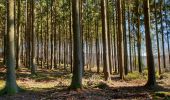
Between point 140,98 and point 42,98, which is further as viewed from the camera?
point 42,98

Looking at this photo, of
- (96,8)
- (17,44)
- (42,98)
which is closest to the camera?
(42,98)

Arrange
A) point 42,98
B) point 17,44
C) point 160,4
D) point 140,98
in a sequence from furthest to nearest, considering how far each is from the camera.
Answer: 1. point 160,4
2. point 17,44
3. point 42,98
4. point 140,98

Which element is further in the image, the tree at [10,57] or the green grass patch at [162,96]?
the tree at [10,57]

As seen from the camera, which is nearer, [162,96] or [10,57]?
[162,96]

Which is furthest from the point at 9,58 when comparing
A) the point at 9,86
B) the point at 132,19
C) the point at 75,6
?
the point at 132,19

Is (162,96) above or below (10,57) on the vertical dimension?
below

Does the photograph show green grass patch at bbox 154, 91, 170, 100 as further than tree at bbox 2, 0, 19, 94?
No

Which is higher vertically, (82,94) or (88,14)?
(88,14)

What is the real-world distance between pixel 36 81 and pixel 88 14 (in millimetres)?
16658

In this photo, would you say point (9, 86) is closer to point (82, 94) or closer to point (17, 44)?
point (82, 94)

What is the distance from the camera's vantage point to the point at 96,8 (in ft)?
119

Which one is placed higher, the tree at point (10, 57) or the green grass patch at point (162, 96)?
the tree at point (10, 57)

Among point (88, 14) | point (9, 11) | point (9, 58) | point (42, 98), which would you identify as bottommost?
point (42, 98)

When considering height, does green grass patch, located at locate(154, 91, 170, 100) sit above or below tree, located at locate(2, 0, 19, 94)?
below
